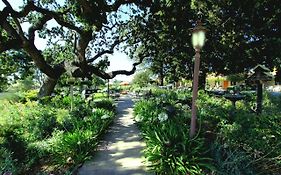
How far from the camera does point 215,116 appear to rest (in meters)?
10.0

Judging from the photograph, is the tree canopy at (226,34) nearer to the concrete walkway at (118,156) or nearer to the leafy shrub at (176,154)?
the concrete walkway at (118,156)

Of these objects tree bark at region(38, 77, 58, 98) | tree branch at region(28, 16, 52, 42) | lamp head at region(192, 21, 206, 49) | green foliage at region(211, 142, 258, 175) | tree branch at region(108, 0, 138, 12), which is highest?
tree branch at region(108, 0, 138, 12)

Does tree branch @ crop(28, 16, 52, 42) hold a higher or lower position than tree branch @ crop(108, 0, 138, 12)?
lower

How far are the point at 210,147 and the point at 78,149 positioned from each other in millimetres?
3143

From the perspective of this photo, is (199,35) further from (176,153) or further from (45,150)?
(45,150)

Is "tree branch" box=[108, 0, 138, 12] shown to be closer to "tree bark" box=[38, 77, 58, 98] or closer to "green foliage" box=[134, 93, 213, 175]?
"tree bark" box=[38, 77, 58, 98]

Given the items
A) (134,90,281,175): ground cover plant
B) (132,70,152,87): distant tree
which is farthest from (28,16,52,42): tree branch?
(132,70,152,87): distant tree

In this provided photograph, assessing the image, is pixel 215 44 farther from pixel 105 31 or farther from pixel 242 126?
pixel 242 126

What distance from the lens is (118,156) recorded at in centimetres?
748

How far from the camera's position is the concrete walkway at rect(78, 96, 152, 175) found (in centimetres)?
642

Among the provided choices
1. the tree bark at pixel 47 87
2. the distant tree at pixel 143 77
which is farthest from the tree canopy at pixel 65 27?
the distant tree at pixel 143 77

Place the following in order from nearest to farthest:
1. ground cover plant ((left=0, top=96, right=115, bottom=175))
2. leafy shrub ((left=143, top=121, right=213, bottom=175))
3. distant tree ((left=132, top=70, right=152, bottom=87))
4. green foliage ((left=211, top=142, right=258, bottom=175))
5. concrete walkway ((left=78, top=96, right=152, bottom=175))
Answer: green foliage ((left=211, top=142, right=258, bottom=175))
leafy shrub ((left=143, top=121, right=213, bottom=175))
ground cover plant ((left=0, top=96, right=115, bottom=175))
concrete walkway ((left=78, top=96, right=152, bottom=175))
distant tree ((left=132, top=70, right=152, bottom=87))

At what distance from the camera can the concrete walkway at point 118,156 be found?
642 centimetres

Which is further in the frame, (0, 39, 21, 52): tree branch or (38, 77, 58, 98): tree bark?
(38, 77, 58, 98): tree bark
